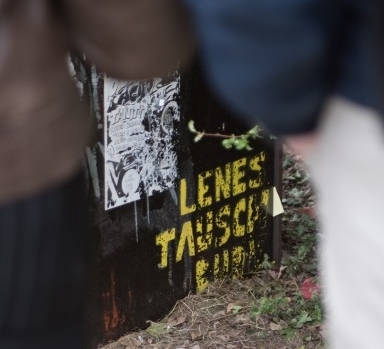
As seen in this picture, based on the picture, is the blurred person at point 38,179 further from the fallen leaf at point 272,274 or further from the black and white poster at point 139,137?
the fallen leaf at point 272,274

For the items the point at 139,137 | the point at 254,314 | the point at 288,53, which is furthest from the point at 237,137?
the point at 288,53

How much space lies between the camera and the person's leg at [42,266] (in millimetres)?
1300

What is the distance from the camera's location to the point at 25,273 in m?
1.32

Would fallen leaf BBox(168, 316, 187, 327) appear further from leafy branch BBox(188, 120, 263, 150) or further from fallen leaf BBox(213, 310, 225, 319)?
leafy branch BBox(188, 120, 263, 150)

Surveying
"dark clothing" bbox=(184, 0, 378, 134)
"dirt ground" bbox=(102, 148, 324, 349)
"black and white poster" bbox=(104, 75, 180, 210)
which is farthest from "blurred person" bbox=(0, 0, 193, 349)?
"dirt ground" bbox=(102, 148, 324, 349)

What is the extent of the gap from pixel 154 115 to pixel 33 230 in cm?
265

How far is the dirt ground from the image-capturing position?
4.12 metres

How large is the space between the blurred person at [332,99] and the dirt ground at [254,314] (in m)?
2.87

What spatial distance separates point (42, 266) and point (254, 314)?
3108 millimetres

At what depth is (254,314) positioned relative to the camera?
14.2ft

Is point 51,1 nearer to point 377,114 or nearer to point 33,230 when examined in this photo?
point 33,230

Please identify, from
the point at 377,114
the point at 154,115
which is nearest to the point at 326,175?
the point at 377,114

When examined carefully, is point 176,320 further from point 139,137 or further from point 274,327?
point 139,137

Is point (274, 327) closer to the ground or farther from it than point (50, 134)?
closer to the ground
